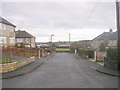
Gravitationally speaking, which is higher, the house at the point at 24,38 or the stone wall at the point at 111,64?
the house at the point at 24,38

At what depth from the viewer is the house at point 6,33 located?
6519 cm

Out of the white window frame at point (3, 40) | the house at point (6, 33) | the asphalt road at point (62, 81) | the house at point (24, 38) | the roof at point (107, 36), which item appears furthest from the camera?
the house at point (24, 38)

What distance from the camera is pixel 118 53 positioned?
2377 centimetres

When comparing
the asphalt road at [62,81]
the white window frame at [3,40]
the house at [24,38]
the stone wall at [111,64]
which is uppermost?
the house at [24,38]

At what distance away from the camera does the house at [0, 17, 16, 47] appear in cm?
6519

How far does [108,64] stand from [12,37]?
4815 centimetres

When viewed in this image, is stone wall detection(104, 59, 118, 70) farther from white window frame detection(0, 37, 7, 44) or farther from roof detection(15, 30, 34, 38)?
roof detection(15, 30, 34, 38)

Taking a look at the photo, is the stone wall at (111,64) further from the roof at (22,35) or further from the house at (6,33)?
the roof at (22,35)

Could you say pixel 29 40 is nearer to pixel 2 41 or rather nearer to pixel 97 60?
pixel 2 41

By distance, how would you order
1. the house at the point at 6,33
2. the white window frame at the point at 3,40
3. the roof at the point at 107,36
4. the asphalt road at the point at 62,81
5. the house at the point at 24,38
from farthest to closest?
the house at the point at 24,38 < the roof at the point at 107,36 < the house at the point at 6,33 < the white window frame at the point at 3,40 < the asphalt road at the point at 62,81

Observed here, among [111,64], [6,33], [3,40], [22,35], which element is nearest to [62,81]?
[111,64]

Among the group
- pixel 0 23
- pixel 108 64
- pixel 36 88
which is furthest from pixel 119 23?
pixel 0 23

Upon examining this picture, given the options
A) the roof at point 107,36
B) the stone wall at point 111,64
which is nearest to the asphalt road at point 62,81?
the stone wall at point 111,64

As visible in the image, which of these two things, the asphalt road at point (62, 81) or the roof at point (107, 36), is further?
the roof at point (107, 36)
